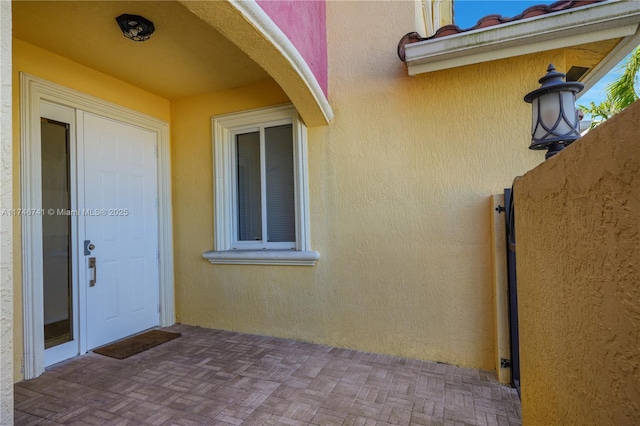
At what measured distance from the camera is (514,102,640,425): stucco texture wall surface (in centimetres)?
59

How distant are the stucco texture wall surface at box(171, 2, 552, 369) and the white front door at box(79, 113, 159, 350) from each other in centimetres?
131

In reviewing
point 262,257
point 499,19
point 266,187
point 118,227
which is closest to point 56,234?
point 118,227

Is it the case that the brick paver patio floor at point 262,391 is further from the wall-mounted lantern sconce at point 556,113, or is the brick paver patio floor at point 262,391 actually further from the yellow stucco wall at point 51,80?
the wall-mounted lantern sconce at point 556,113

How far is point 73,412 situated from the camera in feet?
7.60

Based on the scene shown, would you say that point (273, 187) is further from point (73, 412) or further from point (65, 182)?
point (73, 412)

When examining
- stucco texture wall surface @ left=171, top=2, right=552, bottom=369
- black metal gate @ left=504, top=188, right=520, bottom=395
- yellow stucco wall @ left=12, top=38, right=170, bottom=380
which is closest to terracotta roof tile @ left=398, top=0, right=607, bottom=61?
stucco texture wall surface @ left=171, top=2, right=552, bottom=369

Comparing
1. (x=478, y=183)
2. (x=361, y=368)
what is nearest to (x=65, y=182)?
(x=361, y=368)

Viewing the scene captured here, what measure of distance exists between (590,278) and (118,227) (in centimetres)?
416

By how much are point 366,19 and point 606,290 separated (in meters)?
3.35

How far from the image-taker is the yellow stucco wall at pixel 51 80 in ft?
9.09

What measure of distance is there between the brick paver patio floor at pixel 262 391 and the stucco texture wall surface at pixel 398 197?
0.33m

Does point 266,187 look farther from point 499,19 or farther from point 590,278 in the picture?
point 590,278

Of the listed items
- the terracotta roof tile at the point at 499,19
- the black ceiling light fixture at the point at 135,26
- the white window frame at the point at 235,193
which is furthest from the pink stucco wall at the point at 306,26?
the black ceiling light fixture at the point at 135,26

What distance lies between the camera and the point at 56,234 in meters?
3.17
